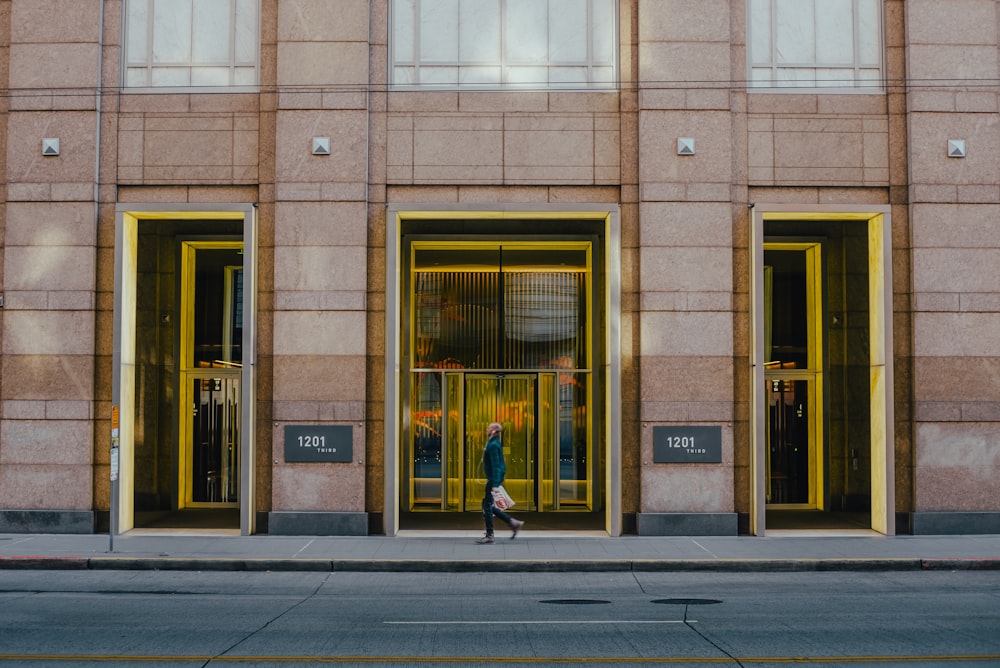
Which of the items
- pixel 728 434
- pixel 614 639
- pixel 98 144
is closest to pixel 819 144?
pixel 728 434

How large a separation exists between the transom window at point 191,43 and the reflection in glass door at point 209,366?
4.02 meters

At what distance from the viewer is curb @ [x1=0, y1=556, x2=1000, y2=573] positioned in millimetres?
13875

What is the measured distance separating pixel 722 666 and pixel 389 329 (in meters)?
9.61

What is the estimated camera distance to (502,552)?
48.8 feet

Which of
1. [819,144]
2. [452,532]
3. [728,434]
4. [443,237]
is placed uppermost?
[819,144]

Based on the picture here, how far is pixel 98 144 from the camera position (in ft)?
55.6

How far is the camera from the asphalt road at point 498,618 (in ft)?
27.9

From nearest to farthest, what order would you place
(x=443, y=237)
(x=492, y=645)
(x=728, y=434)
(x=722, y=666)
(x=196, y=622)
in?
(x=722, y=666) → (x=492, y=645) → (x=196, y=622) → (x=728, y=434) → (x=443, y=237)

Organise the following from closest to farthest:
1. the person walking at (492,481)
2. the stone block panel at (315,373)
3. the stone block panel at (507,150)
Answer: the person walking at (492,481)
the stone block panel at (315,373)
the stone block panel at (507,150)

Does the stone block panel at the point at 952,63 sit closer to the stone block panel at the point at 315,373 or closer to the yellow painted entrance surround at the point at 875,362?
the yellow painted entrance surround at the point at 875,362

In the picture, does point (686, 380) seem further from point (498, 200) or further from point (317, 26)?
point (317, 26)

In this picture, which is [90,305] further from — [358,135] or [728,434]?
[728,434]

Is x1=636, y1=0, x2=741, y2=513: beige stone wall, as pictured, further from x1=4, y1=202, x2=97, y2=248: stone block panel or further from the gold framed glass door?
x1=4, y1=202, x2=97, y2=248: stone block panel

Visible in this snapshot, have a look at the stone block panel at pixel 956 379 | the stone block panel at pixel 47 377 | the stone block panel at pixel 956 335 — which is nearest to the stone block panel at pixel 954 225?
the stone block panel at pixel 956 335
